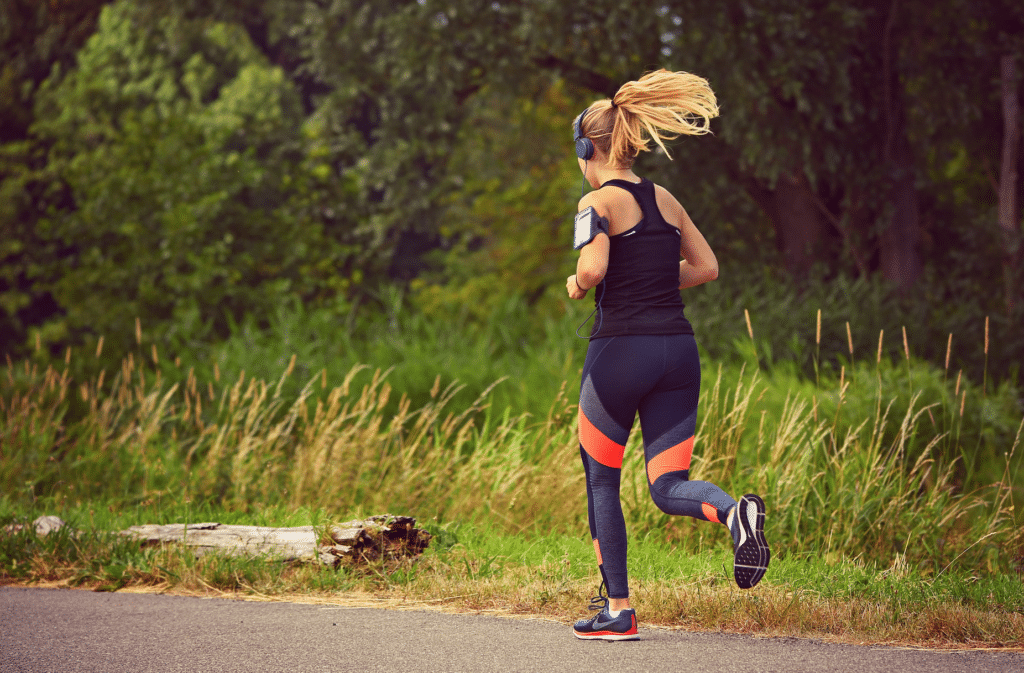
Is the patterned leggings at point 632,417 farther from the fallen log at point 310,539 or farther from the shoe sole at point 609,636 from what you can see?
the fallen log at point 310,539

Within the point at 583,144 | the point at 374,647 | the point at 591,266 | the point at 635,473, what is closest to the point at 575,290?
the point at 591,266

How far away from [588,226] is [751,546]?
1.33 m

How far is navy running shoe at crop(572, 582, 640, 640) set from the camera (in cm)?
456

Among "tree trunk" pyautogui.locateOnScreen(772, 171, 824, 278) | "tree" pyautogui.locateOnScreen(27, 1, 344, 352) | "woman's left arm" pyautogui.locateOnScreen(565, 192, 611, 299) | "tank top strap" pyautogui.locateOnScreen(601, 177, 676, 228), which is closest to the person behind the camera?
"woman's left arm" pyautogui.locateOnScreen(565, 192, 611, 299)

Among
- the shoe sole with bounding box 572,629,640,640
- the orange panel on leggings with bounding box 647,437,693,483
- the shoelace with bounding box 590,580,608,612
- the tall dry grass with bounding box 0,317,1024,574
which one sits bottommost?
the tall dry grass with bounding box 0,317,1024,574

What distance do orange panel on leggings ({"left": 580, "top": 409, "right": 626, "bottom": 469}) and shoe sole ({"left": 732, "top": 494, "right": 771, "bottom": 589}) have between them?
639 millimetres

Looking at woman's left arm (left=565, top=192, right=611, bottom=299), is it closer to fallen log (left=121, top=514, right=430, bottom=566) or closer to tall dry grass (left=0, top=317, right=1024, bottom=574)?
fallen log (left=121, top=514, right=430, bottom=566)

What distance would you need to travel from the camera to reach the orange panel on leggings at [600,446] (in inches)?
174

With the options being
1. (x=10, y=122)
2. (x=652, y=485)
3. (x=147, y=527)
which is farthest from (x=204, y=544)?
(x=10, y=122)

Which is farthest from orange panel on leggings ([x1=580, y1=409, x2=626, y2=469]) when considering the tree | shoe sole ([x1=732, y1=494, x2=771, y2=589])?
the tree

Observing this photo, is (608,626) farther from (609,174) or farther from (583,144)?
(583,144)

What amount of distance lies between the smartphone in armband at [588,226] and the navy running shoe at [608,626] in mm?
1555

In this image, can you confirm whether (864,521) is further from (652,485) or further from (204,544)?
(204,544)

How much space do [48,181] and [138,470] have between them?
51.1ft
